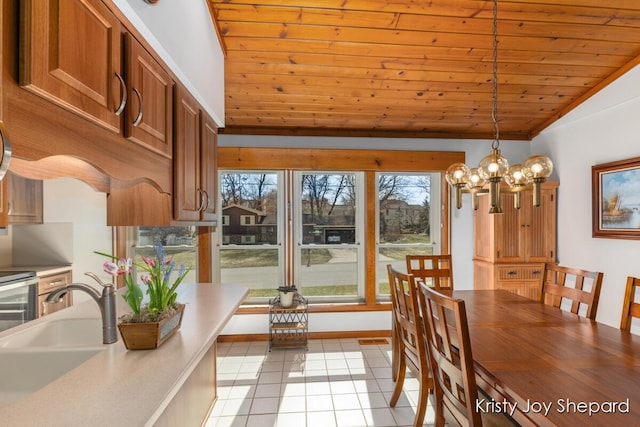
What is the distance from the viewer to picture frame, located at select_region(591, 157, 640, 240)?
2.77 m

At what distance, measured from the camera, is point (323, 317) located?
387cm

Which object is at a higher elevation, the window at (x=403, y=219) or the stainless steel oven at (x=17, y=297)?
the window at (x=403, y=219)

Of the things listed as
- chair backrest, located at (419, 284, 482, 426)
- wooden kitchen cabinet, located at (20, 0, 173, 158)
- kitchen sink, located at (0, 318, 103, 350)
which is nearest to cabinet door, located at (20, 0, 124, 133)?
wooden kitchen cabinet, located at (20, 0, 173, 158)

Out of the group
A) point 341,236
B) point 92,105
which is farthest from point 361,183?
point 92,105

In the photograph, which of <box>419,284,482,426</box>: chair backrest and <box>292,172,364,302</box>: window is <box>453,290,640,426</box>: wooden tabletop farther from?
<box>292,172,364,302</box>: window

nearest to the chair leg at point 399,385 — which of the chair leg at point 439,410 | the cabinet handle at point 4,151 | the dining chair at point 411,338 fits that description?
the dining chair at point 411,338

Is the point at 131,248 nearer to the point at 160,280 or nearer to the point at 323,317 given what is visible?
the point at 323,317

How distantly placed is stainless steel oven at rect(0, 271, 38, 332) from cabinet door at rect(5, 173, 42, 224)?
1.66m

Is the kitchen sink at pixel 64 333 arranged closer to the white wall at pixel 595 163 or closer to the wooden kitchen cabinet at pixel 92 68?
the wooden kitchen cabinet at pixel 92 68

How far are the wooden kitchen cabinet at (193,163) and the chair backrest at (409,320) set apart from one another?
4.12ft

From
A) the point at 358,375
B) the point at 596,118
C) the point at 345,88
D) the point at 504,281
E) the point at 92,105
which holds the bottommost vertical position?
the point at 358,375

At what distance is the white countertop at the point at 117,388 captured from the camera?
0.85 metres

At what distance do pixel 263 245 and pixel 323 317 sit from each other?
1.11 m

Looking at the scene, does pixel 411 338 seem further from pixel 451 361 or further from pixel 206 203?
pixel 206 203
